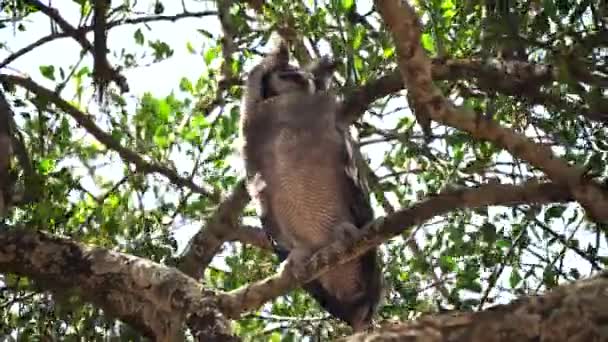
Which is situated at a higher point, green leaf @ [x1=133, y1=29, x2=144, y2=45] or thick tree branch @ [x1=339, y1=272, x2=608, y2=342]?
green leaf @ [x1=133, y1=29, x2=144, y2=45]

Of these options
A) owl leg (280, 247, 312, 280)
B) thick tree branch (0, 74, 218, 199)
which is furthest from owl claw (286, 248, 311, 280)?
thick tree branch (0, 74, 218, 199)

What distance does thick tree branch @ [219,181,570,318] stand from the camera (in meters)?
2.97

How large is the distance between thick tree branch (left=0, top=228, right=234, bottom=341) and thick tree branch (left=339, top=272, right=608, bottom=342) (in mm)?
1041

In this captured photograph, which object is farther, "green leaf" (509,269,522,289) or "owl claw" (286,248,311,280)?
"green leaf" (509,269,522,289)

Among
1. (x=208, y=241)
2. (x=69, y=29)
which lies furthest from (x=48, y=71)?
(x=208, y=241)

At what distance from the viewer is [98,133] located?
438 centimetres

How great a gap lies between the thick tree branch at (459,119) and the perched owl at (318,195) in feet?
5.04

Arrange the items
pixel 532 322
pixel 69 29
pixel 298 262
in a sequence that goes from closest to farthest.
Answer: pixel 532 322
pixel 298 262
pixel 69 29

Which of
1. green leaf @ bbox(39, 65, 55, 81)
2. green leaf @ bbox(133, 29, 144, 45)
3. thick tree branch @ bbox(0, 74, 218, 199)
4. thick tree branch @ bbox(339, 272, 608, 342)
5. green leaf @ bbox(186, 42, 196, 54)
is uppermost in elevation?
green leaf @ bbox(186, 42, 196, 54)

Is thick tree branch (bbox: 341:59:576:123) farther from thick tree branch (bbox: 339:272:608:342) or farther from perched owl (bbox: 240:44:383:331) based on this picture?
thick tree branch (bbox: 339:272:608:342)

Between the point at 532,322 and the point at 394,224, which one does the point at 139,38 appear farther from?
the point at 532,322

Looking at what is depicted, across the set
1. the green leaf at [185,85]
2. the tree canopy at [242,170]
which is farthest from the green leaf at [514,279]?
the green leaf at [185,85]

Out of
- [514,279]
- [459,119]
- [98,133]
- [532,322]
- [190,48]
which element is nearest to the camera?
[532,322]

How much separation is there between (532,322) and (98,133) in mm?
2798
